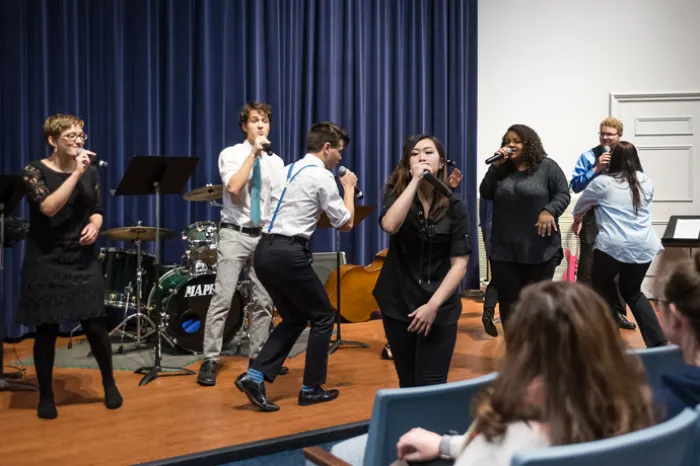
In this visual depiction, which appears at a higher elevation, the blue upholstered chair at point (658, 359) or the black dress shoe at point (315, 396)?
the blue upholstered chair at point (658, 359)

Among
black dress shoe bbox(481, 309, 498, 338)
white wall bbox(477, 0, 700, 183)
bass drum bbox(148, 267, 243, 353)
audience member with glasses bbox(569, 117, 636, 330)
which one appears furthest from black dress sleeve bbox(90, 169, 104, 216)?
white wall bbox(477, 0, 700, 183)

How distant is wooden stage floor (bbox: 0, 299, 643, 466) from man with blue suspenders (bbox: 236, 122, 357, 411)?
245 millimetres

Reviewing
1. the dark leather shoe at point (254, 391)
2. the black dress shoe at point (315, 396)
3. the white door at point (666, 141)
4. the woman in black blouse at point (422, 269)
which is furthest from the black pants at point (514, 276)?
the white door at point (666, 141)

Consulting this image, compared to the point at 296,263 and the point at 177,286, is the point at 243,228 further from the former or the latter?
the point at 296,263

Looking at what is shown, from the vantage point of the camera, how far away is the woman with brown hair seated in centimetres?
124

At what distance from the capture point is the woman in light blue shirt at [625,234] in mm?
4184

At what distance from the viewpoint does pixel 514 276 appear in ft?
13.0

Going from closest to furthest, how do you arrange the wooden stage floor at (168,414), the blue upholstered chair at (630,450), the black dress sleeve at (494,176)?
the blue upholstered chair at (630,450) < the wooden stage floor at (168,414) < the black dress sleeve at (494,176)

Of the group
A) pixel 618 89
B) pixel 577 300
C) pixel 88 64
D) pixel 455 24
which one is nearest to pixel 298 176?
pixel 577 300

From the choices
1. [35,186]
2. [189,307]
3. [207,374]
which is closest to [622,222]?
[207,374]

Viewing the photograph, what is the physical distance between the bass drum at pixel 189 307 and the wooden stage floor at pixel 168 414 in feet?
0.82

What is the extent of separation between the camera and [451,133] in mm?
7801

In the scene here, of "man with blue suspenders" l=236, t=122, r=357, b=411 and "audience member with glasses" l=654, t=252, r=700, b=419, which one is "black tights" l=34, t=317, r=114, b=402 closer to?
"man with blue suspenders" l=236, t=122, r=357, b=411

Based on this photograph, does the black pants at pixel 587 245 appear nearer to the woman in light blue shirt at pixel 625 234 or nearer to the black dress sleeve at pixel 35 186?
the woman in light blue shirt at pixel 625 234
